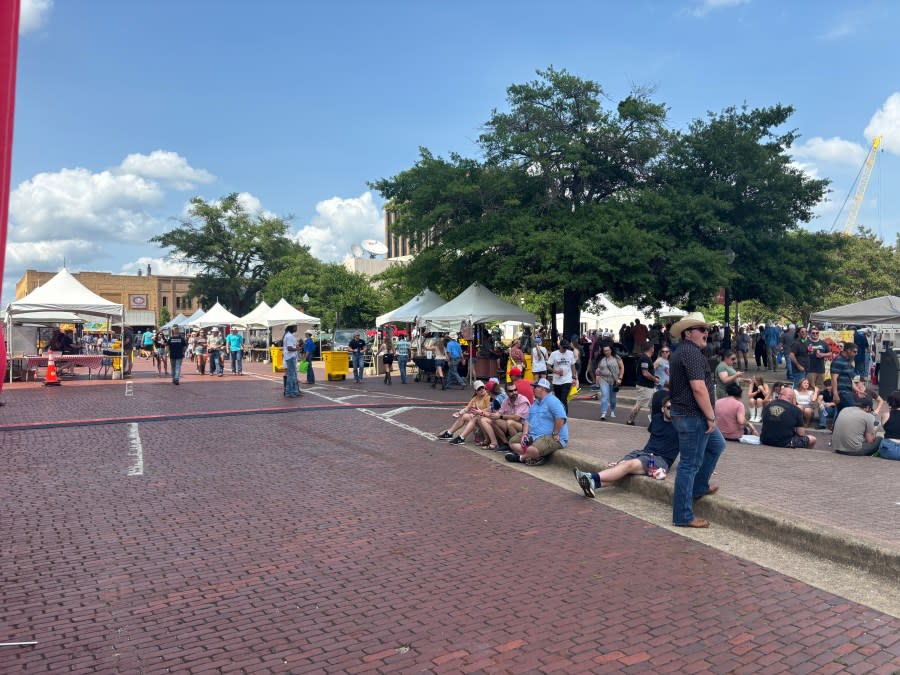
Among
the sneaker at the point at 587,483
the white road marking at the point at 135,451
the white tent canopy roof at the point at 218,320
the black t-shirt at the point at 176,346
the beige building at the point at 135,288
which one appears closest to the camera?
the sneaker at the point at 587,483

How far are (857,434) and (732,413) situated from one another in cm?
155

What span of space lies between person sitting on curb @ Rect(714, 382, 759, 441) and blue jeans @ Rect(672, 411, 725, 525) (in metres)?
3.32

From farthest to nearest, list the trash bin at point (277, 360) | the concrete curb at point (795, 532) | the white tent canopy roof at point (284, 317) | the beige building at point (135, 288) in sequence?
the beige building at point (135, 288) < the white tent canopy roof at point (284, 317) < the trash bin at point (277, 360) < the concrete curb at point (795, 532)

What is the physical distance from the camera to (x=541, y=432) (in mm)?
9695

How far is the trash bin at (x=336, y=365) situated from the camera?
23828 mm

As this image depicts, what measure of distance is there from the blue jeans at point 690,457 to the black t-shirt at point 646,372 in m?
6.23

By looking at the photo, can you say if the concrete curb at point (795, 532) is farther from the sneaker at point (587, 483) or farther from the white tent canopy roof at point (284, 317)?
the white tent canopy roof at point (284, 317)

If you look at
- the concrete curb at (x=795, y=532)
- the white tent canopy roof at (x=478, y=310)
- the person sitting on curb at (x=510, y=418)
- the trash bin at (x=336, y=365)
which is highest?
the white tent canopy roof at (x=478, y=310)

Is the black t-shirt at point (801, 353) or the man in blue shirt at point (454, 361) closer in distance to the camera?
the black t-shirt at point (801, 353)

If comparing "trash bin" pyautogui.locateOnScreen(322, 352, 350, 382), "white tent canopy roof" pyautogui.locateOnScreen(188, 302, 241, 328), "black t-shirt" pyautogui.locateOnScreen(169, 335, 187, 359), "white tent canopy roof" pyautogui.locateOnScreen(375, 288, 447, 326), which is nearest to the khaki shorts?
"trash bin" pyautogui.locateOnScreen(322, 352, 350, 382)

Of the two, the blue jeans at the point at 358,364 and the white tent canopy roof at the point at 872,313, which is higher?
the white tent canopy roof at the point at 872,313

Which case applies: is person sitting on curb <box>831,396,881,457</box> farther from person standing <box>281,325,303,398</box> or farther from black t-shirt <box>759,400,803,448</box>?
person standing <box>281,325,303,398</box>

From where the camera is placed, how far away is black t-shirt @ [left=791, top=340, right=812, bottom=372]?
1688 centimetres

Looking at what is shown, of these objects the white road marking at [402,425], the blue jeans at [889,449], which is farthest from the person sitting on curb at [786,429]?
the white road marking at [402,425]
